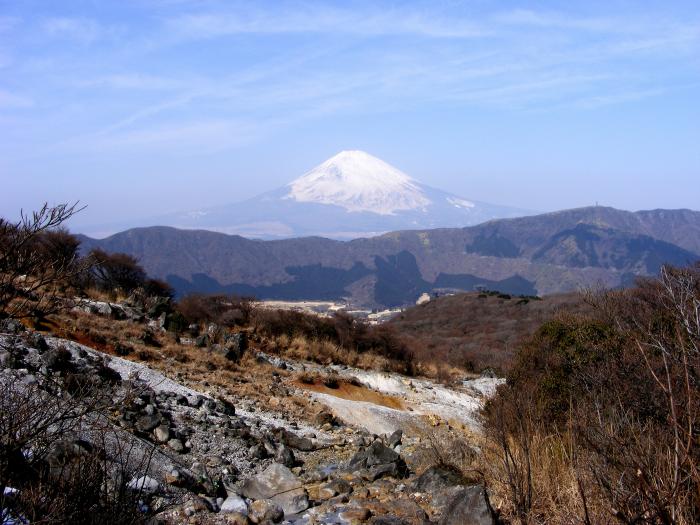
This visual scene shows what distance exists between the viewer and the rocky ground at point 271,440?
6.16 m

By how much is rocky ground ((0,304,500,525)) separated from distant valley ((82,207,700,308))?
83570mm

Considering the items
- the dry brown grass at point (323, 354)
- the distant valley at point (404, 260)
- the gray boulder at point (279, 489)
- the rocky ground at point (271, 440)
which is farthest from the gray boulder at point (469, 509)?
the distant valley at point (404, 260)

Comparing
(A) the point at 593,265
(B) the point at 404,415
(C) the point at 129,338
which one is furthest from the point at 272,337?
(A) the point at 593,265

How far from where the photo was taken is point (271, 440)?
9.02 meters

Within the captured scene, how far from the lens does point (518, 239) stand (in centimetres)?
17938

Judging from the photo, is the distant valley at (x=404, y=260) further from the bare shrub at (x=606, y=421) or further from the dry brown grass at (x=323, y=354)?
the bare shrub at (x=606, y=421)

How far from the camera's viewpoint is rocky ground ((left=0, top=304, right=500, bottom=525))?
6156 mm

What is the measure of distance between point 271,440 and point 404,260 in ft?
437

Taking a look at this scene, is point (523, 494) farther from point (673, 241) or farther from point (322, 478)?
point (673, 241)

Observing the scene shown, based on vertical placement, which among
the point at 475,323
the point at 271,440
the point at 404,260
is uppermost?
the point at 271,440

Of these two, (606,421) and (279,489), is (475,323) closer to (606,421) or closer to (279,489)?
(279,489)

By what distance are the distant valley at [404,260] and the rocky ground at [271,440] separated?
83570mm

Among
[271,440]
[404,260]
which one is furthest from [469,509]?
[404,260]

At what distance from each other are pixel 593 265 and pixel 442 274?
39.6 metres
